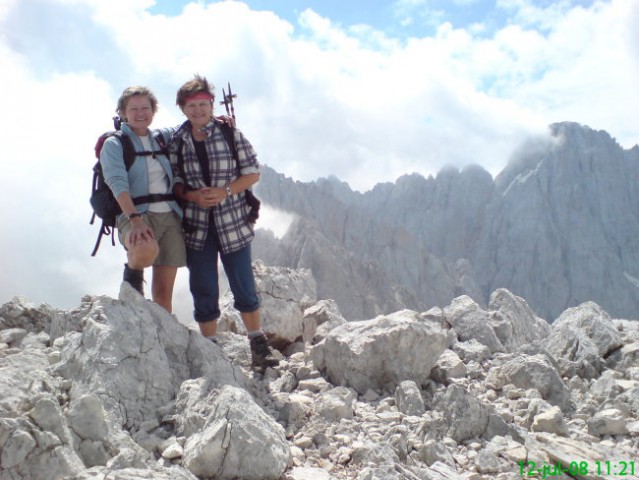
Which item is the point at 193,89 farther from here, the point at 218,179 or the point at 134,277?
the point at 134,277

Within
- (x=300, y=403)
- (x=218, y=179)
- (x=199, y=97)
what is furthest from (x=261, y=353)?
(x=199, y=97)

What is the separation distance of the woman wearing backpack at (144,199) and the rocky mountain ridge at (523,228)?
72057 millimetres

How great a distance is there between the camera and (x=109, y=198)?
550 centimetres

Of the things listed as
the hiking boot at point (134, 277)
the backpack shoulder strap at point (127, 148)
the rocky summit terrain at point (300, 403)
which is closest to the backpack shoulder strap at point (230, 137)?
the backpack shoulder strap at point (127, 148)

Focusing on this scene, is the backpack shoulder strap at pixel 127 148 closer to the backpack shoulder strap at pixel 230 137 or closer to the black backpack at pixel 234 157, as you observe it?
the black backpack at pixel 234 157

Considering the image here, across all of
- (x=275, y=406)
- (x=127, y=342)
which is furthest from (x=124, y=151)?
(x=275, y=406)

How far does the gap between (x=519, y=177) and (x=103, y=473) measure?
11285 cm

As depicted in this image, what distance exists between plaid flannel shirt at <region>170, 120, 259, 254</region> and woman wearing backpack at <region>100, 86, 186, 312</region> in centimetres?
15

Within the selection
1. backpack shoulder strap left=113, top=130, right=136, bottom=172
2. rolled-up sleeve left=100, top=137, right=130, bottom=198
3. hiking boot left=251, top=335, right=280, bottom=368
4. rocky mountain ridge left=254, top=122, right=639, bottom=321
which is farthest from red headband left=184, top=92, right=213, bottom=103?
rocky mountain ridge left=254, top=122, right=639, bottom=321

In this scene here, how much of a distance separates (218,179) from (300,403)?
2471mm

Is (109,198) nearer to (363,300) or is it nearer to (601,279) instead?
(363,300)

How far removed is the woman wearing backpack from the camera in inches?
205

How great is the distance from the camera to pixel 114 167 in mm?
5223

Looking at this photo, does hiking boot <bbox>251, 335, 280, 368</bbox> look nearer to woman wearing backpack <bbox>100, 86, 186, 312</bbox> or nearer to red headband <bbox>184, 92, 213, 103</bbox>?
woman wearing backpack <bbox>100, 86, 186, 312</bbox>
